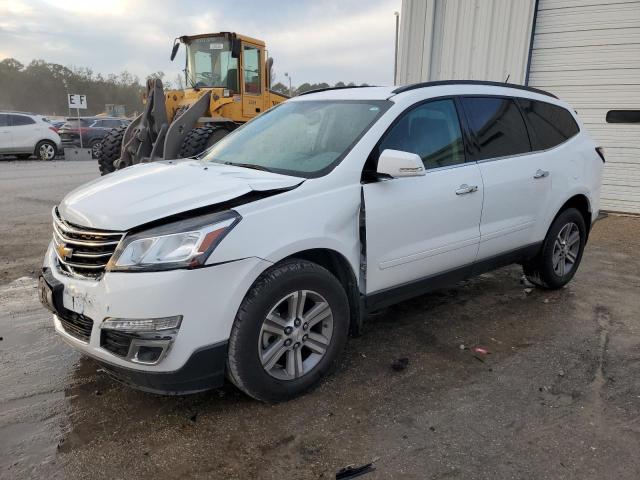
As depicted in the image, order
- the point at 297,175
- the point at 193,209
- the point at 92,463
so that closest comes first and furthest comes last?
the point at 92,463
the point at 193,209
the point at 297,175

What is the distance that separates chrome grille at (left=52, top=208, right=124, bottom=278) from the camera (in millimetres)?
2543

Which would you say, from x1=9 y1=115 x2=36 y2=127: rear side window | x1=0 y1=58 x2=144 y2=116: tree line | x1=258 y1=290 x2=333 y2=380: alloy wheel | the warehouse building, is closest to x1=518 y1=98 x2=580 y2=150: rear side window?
x1=258 y1=290 x2=333 y2=380: alloy wheel

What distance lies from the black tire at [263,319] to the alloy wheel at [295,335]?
3 cm

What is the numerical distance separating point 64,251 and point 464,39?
8.68m

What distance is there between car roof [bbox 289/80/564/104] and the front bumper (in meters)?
1.66

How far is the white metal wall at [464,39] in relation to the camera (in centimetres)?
901

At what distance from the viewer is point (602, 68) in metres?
8.55

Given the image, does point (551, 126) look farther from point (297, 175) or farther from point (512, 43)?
point (512, 43)

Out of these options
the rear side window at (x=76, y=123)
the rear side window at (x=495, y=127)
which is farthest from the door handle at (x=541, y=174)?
the rear side window at (x=76, y=123)

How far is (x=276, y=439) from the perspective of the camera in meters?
2.59

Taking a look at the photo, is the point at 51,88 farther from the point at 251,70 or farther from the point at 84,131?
the point at 251,70

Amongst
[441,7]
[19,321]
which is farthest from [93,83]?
[19,321]

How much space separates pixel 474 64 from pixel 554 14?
1.48 metres

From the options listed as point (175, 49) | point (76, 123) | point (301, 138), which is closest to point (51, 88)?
point (76, 123)
